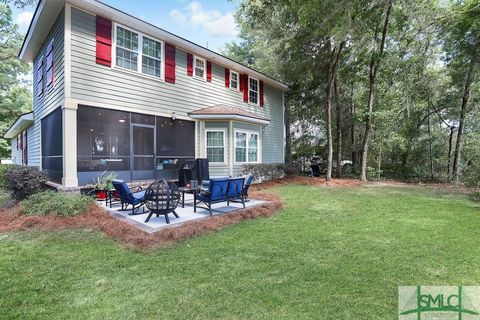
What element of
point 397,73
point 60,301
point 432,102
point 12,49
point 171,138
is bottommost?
point 60,301

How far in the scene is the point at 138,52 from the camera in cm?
941

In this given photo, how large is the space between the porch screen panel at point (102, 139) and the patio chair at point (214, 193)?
3988 millimetres

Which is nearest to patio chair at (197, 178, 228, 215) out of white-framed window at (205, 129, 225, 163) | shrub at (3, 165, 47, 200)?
shrub at (3, 165, 47, 200)

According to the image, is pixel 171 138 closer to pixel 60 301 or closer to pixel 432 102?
pixel 60 301

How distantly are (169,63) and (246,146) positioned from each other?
16.2ft

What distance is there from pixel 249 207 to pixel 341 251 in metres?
3.31

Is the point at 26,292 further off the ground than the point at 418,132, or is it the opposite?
the point at 418,132

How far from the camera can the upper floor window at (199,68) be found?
1161 cm

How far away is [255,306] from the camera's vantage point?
9.00ft

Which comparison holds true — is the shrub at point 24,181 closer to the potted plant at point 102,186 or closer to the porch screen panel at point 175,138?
the potted plant at point 102,186

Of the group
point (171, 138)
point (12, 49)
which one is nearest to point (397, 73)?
point (171, 138)

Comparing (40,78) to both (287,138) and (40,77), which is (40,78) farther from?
(287,138)

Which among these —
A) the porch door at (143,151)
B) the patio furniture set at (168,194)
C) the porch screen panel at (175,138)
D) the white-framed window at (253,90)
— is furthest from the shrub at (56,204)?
the white-framed window at (253,90)

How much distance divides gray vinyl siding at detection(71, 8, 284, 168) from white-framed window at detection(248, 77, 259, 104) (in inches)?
17.5
